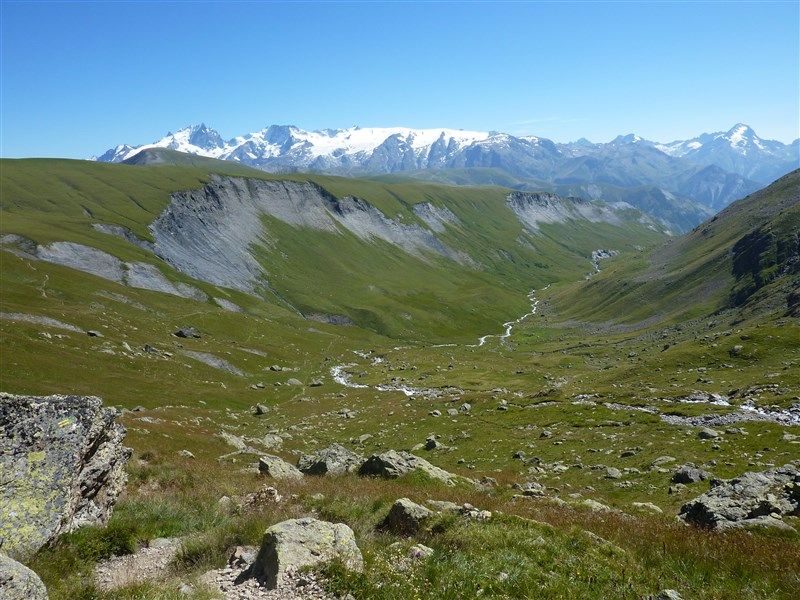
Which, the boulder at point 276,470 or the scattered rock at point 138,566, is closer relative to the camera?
the scattered rock at point 138,566

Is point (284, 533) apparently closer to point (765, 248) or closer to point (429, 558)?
point (429, 558)

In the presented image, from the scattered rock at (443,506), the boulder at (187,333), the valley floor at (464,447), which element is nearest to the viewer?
the valley floor at (464,447)

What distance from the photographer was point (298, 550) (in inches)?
432

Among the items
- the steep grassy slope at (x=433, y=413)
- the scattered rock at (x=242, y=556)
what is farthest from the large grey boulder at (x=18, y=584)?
the scattered rock at (x=242, y=556)

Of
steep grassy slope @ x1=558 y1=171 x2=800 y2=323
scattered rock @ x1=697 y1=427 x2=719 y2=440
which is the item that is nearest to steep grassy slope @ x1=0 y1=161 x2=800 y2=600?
scattered rock @ x1=697 y1=427 x2=719 y2=440

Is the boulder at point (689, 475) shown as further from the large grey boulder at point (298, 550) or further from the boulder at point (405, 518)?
the large grey boulder at point (298, 550)

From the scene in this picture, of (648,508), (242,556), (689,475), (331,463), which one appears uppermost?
(242,556)

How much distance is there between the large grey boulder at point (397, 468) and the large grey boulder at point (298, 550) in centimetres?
1319

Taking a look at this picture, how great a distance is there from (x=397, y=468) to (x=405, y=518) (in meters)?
11.1

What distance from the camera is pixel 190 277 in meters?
167

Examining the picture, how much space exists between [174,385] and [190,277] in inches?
3766

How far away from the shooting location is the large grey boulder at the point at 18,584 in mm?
8125

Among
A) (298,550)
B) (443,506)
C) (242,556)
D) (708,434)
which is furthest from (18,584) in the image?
(708,434)

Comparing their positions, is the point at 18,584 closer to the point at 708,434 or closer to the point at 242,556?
the point at 242,556
